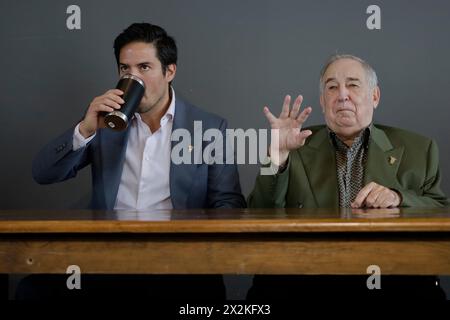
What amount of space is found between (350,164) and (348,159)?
17 mm

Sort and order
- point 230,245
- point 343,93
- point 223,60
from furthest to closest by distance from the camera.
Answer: point 223,60 → point 343,93 → point 230,245

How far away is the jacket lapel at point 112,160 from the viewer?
1.95m

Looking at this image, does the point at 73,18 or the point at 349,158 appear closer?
the point at 349,158

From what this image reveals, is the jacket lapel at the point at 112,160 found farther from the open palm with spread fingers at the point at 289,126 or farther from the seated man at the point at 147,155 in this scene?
the open palm with spread fingers at the point at 289,126

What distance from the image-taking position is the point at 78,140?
181cm

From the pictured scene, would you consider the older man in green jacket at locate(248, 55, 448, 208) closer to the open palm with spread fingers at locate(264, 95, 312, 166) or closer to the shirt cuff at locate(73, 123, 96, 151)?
the open palm with spread fingers at locate(264, 95, 312, 166)

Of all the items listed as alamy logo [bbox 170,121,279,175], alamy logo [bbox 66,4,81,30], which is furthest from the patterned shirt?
alamy logo [bbox 66,4,81,30]

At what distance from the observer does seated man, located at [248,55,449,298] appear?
1786mm

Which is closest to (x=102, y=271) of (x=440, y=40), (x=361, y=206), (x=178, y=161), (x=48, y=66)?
(x=361, y=206)

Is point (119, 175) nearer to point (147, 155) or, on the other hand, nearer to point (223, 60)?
point (147, 155)

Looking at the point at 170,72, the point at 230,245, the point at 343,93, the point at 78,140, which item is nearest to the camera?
the point at 230,245

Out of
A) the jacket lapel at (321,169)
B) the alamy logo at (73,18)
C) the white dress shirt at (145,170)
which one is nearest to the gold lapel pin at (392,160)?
the jacket lapel at (321,169)

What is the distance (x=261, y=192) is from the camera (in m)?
1.74

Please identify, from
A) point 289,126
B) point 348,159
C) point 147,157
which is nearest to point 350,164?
point 348,159
